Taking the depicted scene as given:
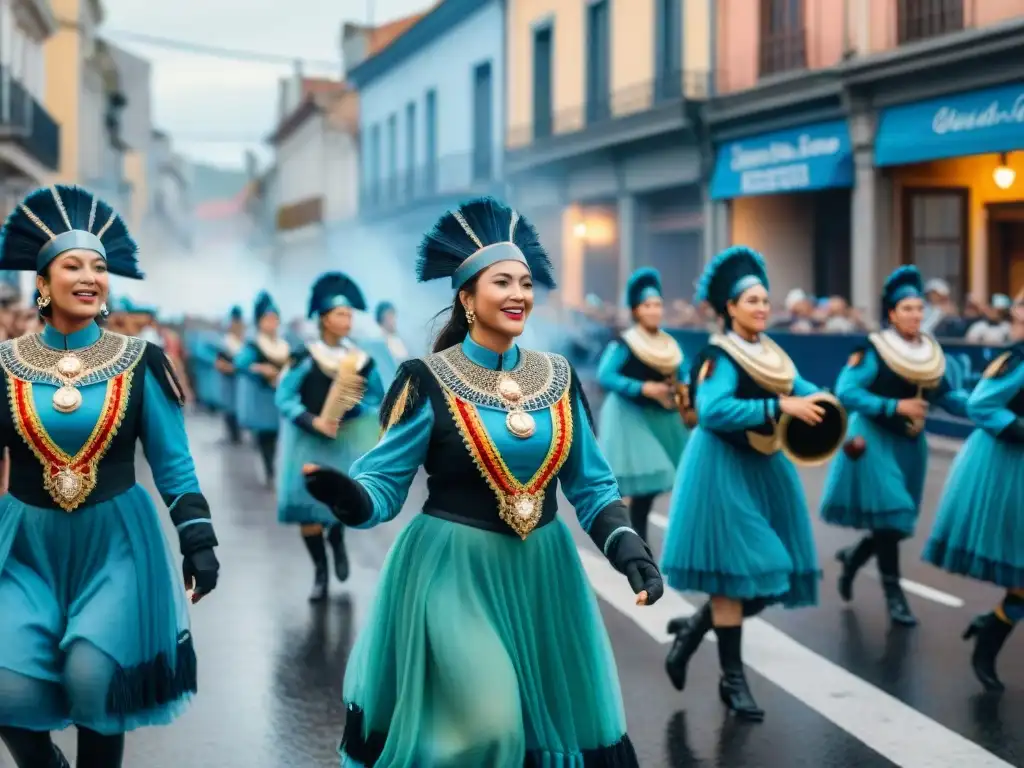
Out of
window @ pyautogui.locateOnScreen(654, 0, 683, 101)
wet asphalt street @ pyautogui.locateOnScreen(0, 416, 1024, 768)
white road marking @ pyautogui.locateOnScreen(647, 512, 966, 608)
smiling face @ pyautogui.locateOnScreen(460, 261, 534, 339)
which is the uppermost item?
window @ pyautogui.locateOnScreen(654, 0, 683, 101)

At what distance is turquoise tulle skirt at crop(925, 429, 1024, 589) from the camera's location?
738 centimetres

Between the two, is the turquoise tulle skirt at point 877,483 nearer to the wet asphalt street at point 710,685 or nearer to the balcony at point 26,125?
the wet asphalt street at point 710,685

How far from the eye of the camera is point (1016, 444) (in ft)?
24.7

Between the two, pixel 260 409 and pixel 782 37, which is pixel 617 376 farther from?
pixel 782 37

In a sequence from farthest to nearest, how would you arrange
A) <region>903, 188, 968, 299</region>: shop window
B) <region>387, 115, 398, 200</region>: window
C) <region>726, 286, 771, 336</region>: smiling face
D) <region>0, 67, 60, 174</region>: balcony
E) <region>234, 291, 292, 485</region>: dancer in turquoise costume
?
1. <region>387, 115, 398, 200</region>: window
2. <region>0, 67, 60, 174</region>: balcony
3. <region>903, 188, 968, 299</region>: shop window
4. <region>234, 291, 292, 485</region>: dancer in turquoise costume
5. <region>726, 286, 771, 336</region>: smiling face

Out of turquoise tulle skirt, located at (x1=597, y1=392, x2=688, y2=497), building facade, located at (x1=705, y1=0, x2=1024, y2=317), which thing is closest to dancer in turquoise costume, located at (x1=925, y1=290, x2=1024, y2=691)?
turquoise tulle skirt, located at (x1=597, y1=392, x2=688, y2=497)

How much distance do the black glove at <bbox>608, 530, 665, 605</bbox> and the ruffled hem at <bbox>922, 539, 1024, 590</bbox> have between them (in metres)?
3.27

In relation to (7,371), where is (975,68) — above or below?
above

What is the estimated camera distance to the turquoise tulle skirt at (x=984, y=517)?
7.38 metres

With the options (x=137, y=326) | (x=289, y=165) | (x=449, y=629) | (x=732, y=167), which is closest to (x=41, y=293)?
(x=449, y=629)

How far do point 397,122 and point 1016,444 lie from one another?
141 ft

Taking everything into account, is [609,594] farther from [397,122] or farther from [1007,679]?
[397,122]

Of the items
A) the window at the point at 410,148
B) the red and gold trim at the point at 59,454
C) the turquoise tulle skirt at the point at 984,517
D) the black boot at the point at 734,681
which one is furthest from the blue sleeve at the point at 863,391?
the window at the point at 410,148

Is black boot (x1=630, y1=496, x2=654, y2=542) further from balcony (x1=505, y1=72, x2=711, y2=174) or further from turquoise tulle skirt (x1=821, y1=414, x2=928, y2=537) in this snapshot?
balcony (x1=505, y1=72, x2=711, y2=174)
